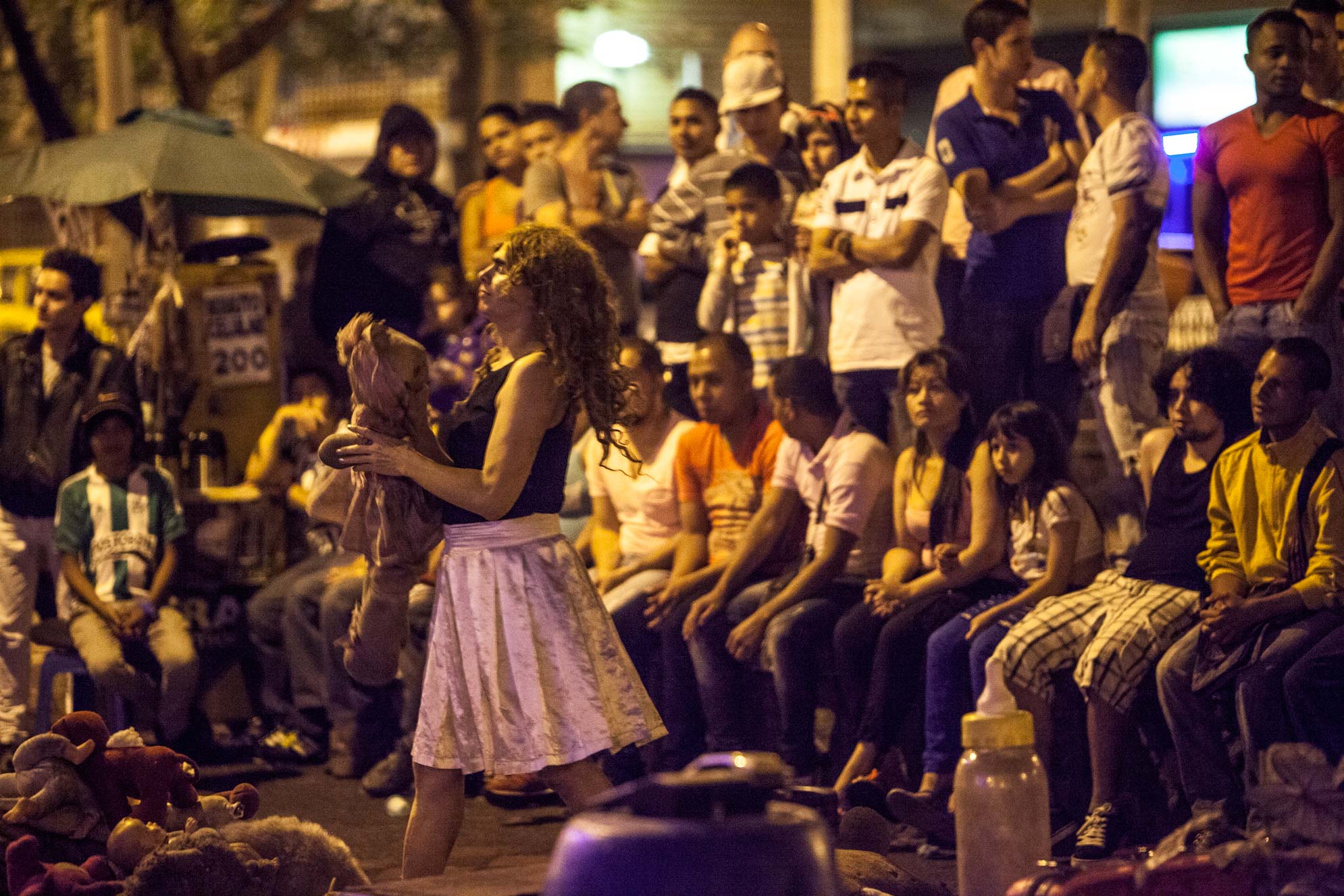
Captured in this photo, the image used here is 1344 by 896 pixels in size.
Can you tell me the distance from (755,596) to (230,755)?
291cm

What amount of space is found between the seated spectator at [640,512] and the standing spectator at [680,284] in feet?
1.27

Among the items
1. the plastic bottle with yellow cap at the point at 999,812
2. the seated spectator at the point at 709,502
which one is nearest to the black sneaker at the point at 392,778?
the seated spectator at the point at 709,502

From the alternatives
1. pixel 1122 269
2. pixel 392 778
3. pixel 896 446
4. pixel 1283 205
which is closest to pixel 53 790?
pixel 392 778

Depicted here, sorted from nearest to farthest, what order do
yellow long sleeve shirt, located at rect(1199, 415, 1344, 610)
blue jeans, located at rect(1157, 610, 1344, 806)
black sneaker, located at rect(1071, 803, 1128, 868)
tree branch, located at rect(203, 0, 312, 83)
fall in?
blue jeans, located at rect(1157, 610, 1344, 806), yellow long sleeve shirt, located at rect(1199, 415, 1344, 610), black sneaker, located at rect(1071, 803, 1128, 868), tree branch, located at rect(203, 0, 312, 83)

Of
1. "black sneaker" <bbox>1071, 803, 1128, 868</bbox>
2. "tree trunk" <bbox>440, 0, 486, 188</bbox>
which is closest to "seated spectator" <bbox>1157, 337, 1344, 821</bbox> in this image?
"black sneaker" <bbox>1071, 803, 1128, 868</bbox>

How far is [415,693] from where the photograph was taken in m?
7.61

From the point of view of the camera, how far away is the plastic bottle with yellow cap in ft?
13.3

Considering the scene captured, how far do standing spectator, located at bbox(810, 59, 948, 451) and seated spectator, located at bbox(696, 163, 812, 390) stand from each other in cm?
29

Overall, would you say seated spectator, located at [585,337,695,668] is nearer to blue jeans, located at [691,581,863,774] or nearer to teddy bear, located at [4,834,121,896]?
blue jeans, located at [691,581,863,774]

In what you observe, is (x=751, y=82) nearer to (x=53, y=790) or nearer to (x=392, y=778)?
(x=392, y=778)

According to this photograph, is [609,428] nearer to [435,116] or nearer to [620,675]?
[620,675]

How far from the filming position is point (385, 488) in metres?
4.78

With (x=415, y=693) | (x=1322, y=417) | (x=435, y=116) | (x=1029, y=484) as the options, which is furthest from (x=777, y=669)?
(x=435, y=116)

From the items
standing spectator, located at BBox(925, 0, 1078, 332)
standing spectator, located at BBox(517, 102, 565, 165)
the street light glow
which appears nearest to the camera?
standing spectator, located at BBox(925, 0, 1078, 332)
